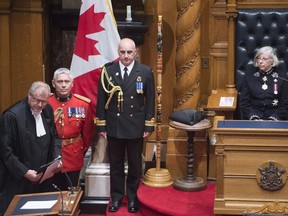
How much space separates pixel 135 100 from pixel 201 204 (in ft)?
3.07

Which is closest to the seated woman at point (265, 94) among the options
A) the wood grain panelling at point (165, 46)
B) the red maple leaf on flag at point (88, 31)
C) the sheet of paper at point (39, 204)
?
the wood grain panelling at point (165, 46)

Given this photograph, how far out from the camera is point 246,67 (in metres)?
6.26

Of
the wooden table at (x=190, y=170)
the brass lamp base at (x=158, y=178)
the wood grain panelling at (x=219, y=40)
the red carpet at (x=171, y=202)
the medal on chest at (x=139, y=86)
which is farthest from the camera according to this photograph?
the wood grain panelling at (x=219, y=40)

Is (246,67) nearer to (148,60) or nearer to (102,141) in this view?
(148,60)

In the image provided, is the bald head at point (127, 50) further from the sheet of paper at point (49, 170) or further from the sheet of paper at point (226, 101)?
the sheet of paper at point (49, 170)

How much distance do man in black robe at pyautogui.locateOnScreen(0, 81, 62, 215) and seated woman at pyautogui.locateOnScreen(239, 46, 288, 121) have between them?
1.92 metres

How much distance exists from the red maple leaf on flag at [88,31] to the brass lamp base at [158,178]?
3.59 ft

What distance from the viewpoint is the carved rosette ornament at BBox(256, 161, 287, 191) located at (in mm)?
4711

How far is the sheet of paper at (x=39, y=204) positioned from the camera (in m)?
3.87

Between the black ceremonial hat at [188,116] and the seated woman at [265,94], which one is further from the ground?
the seated woman at [265,94]

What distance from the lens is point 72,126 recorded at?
5281 millimetres

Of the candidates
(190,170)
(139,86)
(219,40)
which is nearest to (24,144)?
(139,86)

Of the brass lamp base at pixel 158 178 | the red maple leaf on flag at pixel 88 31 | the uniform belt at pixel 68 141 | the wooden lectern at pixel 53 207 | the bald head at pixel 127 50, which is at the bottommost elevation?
the brass lamp base at pixel 158 178

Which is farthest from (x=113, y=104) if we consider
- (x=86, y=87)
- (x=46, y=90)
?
(x=46, y=90)
